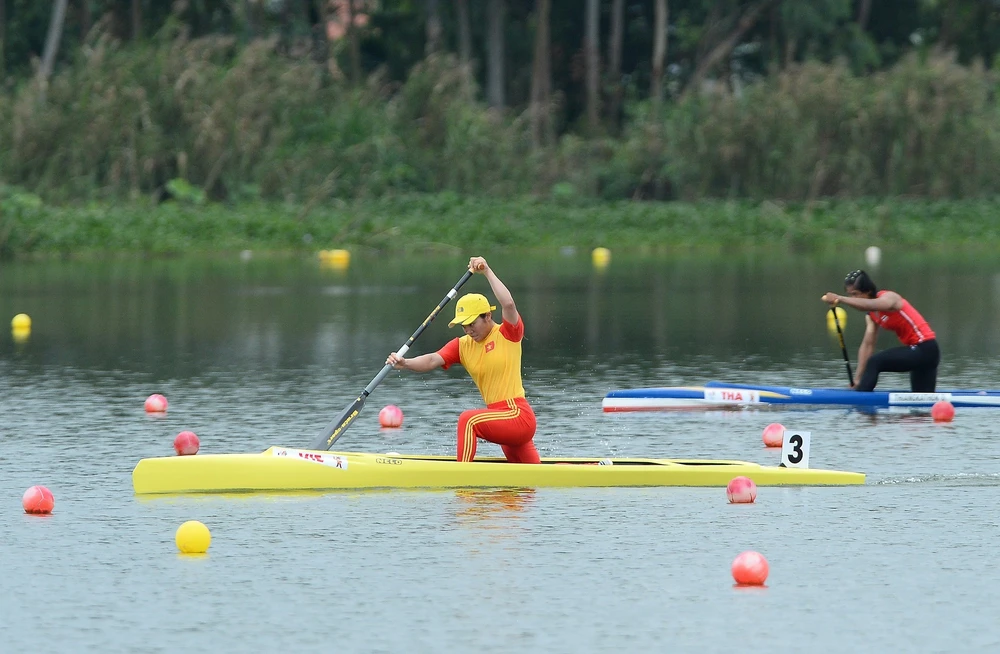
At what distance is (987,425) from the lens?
58.9ft

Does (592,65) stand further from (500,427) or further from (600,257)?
(500,427)

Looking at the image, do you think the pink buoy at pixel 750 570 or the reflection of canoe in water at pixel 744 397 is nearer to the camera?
the pink buoy at pixel 750 570

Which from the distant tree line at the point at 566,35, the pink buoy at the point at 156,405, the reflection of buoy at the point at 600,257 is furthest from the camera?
the distant tree line at the point at 566,35

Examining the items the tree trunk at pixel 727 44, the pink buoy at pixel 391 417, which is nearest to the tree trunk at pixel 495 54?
the tree trunk at pixel 727 44

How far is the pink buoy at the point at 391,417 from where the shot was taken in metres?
18.2

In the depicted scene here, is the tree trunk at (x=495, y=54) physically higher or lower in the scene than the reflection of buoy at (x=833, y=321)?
higher

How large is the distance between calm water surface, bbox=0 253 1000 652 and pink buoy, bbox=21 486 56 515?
0.42 feet

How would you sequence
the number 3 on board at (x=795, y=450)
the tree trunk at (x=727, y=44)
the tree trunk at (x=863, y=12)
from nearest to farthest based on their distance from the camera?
1. the number 3 on board at (x=795, y=450)
2. the tree trunk at (x=727, y=44)
3. the tree trunk at (x=863, y=12)

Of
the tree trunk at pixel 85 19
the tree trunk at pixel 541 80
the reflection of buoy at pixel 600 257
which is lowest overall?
the reflection of buoy at pixel 600 257

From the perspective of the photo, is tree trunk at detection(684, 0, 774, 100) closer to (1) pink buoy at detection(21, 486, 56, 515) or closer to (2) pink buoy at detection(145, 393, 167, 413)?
(2) pink buoy at detection(145, 393, 167, 413)

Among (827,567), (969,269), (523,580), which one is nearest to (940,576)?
(827,567)

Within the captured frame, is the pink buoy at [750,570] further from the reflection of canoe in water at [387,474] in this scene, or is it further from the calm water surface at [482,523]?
the reflection of canoe in water at [387,474]

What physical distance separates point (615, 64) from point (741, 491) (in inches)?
1821

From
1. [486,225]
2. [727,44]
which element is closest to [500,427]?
[486,225]
